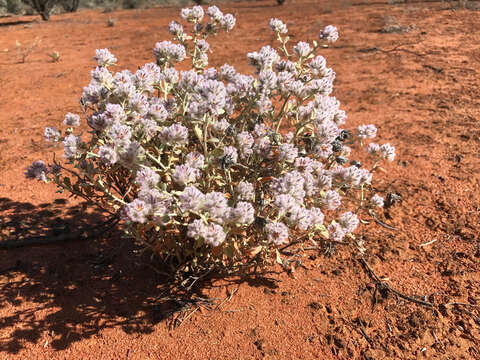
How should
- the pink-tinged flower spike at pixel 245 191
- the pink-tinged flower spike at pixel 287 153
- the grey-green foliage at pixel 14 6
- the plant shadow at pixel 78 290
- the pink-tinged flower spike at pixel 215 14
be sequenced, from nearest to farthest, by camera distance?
the pink-tinged flower spike at pixel 245 191
the pink-tinged flower spike at pixel 287 153
the plant shadow at pixel 78 290
the pink-tinged flower spike at pixel 215 14
the grey-green foliage at pixel 14 6

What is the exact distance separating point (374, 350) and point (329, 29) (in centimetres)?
226

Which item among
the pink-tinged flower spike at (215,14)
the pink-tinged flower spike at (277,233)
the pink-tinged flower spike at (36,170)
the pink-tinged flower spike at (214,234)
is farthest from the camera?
the pink-tinged flower spike at (215,14)

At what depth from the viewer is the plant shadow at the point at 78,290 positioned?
2.41 meters

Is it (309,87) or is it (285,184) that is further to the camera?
(309,87)

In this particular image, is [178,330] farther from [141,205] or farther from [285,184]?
[285,184]

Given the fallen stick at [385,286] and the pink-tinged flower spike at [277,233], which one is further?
the fallen stick at [385,286]

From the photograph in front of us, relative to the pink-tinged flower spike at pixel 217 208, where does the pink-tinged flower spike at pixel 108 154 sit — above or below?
above

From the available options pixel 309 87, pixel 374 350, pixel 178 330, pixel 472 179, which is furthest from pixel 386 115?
pixel 178 330

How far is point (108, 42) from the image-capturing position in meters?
10.8

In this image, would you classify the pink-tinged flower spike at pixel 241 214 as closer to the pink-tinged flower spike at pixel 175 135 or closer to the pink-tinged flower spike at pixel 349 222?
the pink-tinged flower spike at pixel 175 135

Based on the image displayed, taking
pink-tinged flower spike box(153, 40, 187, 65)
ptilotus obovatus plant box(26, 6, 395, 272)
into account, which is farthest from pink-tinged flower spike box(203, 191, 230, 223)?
pink-tinged flower spike box(153, 40, 187, 65)

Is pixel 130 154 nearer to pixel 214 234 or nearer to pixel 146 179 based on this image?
pixel 146 179

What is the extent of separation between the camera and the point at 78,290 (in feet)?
8.73

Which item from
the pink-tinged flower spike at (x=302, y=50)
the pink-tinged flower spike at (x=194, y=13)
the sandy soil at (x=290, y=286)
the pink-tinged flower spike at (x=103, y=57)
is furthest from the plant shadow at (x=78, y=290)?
the pink-tinged flower spike at (x=194, y=13)
